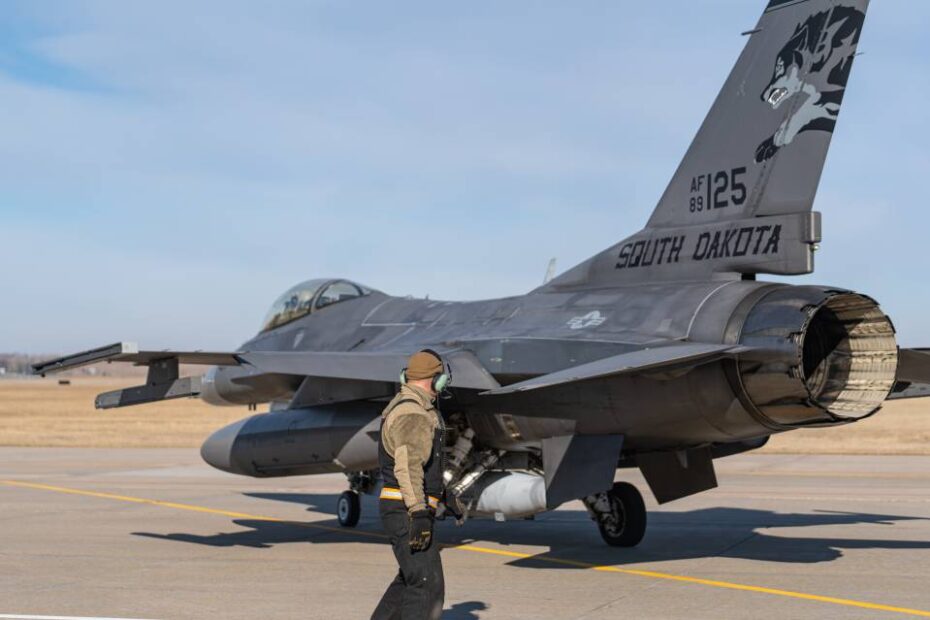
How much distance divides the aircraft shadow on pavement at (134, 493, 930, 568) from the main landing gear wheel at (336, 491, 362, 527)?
0.52 feet

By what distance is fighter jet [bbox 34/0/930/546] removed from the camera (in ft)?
32.1

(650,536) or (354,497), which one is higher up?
(354,497)

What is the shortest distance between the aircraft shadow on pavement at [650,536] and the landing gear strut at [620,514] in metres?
0.14

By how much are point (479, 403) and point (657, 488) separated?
2169mm

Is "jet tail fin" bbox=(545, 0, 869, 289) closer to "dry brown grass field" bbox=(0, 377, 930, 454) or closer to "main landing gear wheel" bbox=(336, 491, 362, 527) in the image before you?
"main landing gear wheel" bbox=(336, 491, 362, 527)

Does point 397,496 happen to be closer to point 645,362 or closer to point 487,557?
point 645,362

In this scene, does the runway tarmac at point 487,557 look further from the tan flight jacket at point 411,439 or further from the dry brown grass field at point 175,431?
the dry brown grass field at point 175,431

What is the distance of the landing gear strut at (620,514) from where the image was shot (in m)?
12.2

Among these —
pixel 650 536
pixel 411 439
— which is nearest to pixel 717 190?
pixel 650 536

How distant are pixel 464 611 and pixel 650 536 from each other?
15.9 feet

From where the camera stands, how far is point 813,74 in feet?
33.9

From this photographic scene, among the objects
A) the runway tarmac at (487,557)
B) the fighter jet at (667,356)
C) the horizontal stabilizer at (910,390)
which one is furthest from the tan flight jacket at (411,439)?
the horizontal stabilizer at (910,390)

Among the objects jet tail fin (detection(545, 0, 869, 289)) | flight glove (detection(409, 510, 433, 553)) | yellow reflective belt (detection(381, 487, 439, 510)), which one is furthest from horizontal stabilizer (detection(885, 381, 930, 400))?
flight glove (detection(409, 510, 433, 553))

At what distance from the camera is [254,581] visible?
1018cm
